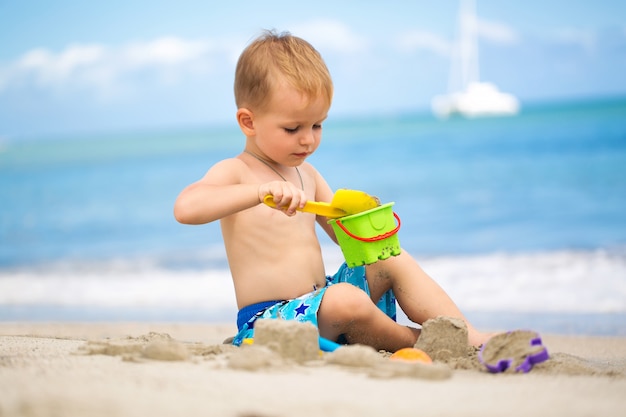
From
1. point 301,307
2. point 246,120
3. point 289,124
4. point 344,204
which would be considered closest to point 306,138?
point 289,124

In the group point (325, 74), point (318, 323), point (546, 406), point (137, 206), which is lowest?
point (546, 406)

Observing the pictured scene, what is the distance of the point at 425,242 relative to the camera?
6.38 meters

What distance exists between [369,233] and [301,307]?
325 millimetres

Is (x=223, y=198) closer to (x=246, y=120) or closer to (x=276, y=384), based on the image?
(x=246, y=120)

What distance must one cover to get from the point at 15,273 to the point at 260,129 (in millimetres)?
3999

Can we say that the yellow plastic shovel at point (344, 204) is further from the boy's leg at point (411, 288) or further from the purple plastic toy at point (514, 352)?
the purple plastic toy at point (514, 352)

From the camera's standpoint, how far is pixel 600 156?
1254cm

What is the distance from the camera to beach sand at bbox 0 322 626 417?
4.97 ft

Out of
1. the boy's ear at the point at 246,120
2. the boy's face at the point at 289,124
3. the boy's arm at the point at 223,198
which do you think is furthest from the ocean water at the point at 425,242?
the boy's arm at the point at 223,198

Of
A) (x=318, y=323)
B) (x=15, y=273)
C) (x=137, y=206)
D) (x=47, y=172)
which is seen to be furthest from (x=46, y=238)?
(x=47, y=172)

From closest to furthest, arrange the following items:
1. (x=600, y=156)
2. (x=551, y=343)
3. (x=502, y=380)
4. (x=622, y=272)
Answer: (x=502, y=380) < (x=551, y=343) < (x=622, y=272) < (x=600, y=156)

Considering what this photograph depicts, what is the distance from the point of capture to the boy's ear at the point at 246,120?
2584 millimetres

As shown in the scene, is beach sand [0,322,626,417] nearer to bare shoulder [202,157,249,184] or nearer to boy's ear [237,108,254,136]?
bare shoulder [202,157,249,184]

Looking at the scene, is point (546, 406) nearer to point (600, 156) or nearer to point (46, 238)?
point (46, 238)
